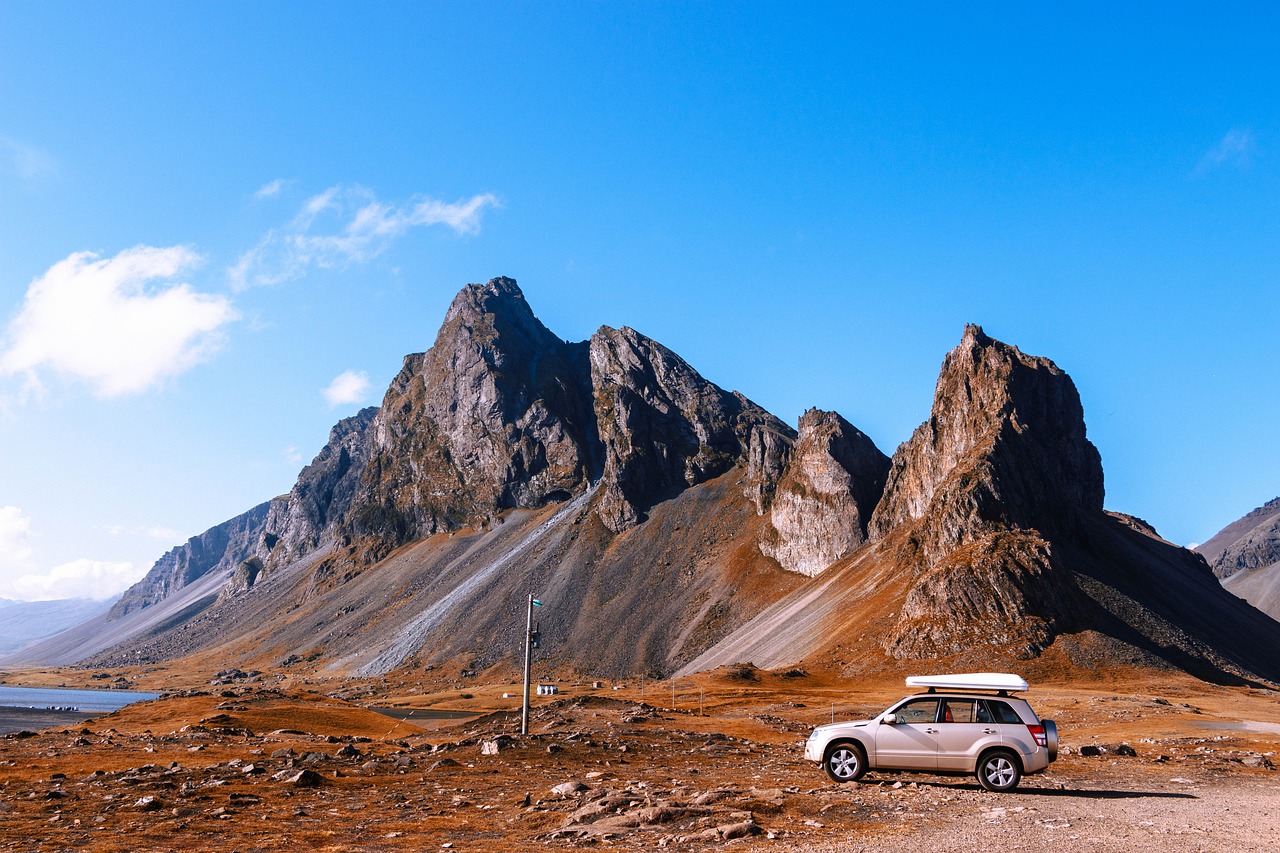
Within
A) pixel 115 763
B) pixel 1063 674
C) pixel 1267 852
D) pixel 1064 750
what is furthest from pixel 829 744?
pixel 1063 674

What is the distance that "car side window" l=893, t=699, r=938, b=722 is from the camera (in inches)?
1033

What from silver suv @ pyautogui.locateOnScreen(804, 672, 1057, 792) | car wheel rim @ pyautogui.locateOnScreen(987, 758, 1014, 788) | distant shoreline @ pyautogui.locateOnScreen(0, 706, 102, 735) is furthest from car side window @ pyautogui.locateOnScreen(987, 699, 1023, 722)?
distant shoreline @ pyautogui.locateOnScreen(0, 706, 102, 735)

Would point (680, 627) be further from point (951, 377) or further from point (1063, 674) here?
point (1063, 674)

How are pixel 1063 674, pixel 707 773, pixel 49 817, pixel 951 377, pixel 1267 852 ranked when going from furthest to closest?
pixel 951 377 → pixel 1063 674 → pixel 707 773 → pixel 49 817 → pixel 1267 852

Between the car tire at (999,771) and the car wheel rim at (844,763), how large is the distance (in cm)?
341

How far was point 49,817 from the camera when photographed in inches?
939

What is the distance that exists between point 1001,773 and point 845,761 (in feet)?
14.1

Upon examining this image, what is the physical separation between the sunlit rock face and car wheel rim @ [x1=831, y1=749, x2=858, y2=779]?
159 meters

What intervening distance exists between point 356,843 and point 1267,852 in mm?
18240

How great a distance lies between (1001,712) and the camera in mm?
25938

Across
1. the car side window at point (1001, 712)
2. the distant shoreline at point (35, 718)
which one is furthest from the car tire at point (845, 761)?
the distant shoreline at point (35, 718)

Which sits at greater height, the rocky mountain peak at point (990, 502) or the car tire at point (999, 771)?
the rocky mountain peak at point (990, 502)

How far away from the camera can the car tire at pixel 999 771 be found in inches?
999

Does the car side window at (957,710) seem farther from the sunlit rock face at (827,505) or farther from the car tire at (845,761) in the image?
the sunlit rock face at (827,505)
